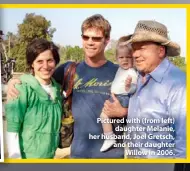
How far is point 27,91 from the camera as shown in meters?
4.28

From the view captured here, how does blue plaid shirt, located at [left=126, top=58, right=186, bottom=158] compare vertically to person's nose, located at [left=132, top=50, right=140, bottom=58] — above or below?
below

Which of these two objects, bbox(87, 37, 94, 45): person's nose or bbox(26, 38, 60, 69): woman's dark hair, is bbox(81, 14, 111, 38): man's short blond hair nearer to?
bbox(87, 37, 94, 45): person's nose

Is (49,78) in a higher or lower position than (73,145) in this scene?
higher

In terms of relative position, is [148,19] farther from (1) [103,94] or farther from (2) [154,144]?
(2) [154,144]

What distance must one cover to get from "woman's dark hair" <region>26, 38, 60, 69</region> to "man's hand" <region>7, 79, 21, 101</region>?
18cm

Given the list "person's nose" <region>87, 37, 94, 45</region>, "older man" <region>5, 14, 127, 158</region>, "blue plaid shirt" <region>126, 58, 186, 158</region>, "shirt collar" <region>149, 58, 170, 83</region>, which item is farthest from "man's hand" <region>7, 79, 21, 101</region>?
"shirt collar" <region>149, 58, 170, 83</region>

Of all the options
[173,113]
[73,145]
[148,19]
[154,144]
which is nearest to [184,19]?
[148,19]

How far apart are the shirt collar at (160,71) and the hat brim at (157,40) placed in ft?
0.27

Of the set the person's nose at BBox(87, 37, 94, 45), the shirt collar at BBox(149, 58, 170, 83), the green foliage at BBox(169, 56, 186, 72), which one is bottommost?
the shirt collar at BBox(149, 58, 170, 83)

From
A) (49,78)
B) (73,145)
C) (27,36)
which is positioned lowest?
(73,145)

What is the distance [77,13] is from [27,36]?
455 mm

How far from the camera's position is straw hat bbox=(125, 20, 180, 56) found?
4.24 metres

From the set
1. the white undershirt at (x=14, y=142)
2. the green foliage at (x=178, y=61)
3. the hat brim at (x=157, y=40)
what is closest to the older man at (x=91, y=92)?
the white undershirt at (x=14, y=142)

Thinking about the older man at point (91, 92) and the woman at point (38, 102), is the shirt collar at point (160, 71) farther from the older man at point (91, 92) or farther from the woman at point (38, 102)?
the woman at point (38, 102)
